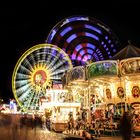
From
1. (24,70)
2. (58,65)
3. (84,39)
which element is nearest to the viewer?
(24,70)

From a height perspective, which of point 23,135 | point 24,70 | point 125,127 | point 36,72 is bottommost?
point 23,135

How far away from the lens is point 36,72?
127 feet

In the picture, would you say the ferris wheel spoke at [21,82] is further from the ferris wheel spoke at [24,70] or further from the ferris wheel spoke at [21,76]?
the ferris wheel spoke at [24,70]

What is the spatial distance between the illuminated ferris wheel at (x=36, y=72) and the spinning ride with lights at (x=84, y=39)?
969cm

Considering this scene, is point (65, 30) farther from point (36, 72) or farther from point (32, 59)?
point (36, 72)

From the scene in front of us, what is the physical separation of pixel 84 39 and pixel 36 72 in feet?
69.3

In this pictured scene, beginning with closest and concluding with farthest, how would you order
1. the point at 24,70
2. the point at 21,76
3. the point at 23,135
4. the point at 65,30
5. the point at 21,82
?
the point at 23,135
the point at 21,82
the point at 21,76
the point at 24,70
the point at 65,30

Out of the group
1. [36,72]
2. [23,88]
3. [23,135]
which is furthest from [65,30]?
[23,135]

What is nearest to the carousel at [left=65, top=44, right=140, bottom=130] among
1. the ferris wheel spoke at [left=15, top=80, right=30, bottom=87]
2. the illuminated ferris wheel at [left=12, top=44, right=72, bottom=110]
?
the illuminated ferris wheel at [left=12, top=44, right=72, bottom=110]

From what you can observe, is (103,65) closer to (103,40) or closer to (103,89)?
(103,89)

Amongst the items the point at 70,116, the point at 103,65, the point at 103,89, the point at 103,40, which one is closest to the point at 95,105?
the point at 103,89

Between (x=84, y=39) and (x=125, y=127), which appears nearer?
(x=125, y=127)

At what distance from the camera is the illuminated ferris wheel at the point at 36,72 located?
124 feet

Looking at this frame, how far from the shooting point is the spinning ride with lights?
171ft
